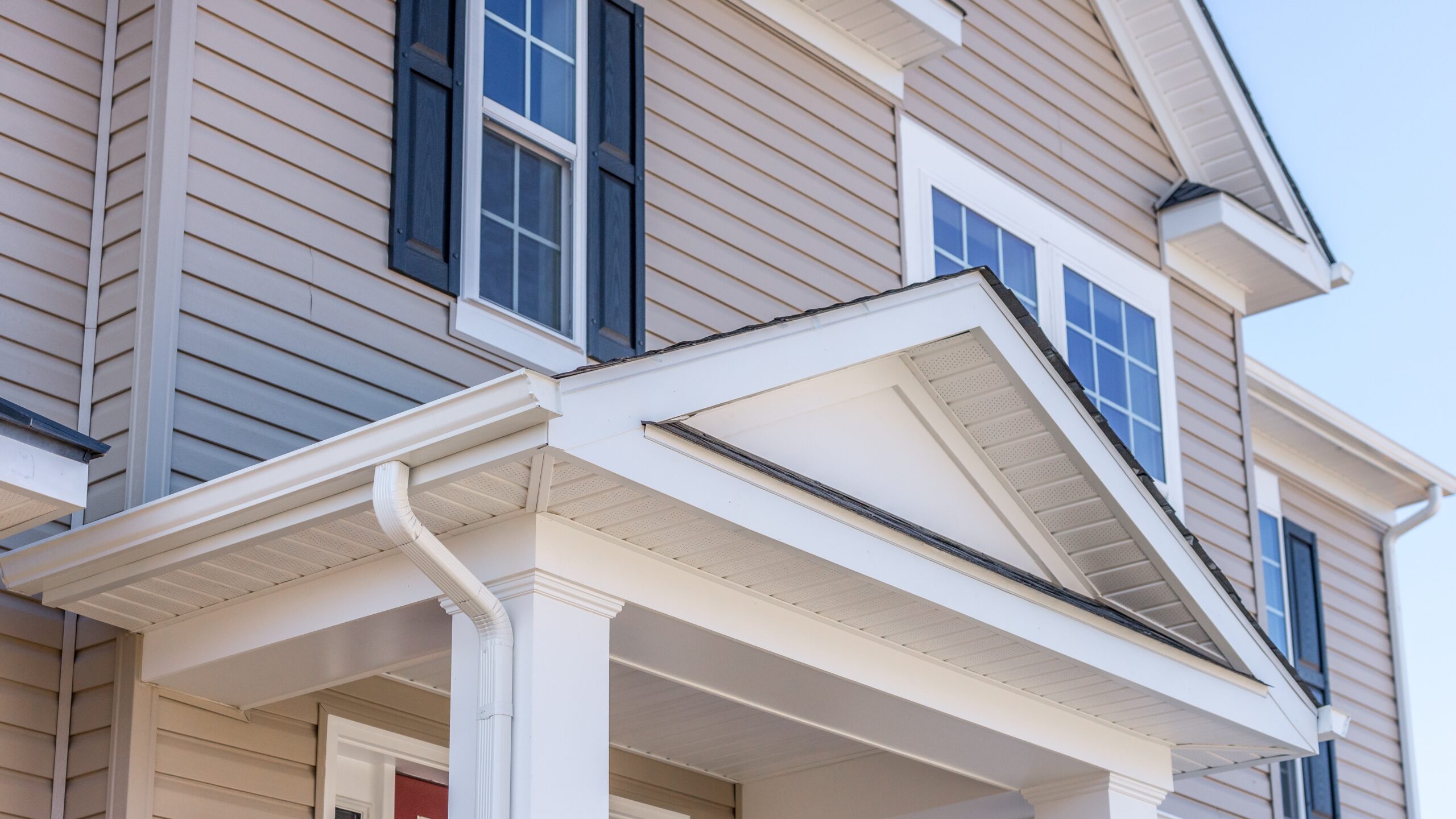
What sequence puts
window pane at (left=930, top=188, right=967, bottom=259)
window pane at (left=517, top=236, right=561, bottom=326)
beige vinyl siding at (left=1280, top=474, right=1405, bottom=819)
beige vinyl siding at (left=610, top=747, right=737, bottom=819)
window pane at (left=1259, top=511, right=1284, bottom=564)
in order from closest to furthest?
window pane at (left=517, top=236, right=561, bottom=326), beige vinyl siding at (left=610, top=747, right=737, bottom=819), window pane at (left=930, top=188, right=967, bottom=259), window pane at (left=1259, top=511, right=1284, bottom=564), beige vinyl siding at (left=1280, top=474, right=1405, bottom=819)

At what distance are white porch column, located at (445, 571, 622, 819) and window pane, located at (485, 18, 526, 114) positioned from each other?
2.82m

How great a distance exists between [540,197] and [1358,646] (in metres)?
8.90

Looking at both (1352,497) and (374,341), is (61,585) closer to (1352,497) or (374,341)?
(374,341)

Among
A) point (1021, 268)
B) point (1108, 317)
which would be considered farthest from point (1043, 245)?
point (1108, 317)

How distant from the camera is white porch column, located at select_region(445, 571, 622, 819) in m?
4.31

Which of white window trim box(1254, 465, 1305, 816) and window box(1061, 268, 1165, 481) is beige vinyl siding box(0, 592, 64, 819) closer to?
window box(1061, 268, 1165, 481)

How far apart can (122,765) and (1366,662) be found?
1061 cm

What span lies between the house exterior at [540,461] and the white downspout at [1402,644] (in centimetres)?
700

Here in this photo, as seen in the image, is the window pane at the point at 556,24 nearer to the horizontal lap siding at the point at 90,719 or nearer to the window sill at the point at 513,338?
the window sill at the point at 513,338

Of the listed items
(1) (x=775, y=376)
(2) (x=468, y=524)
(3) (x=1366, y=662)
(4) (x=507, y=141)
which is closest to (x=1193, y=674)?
(1) (x=775, y=376)

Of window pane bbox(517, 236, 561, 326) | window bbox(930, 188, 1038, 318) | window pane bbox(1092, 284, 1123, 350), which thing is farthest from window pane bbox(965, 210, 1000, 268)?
window pane bbox(517, 236, 561, 326)

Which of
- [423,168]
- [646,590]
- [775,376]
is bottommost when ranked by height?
[646,590]

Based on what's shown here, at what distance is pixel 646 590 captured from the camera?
15.8ft

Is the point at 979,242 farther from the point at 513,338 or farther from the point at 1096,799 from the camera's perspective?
the point at 1096,799
